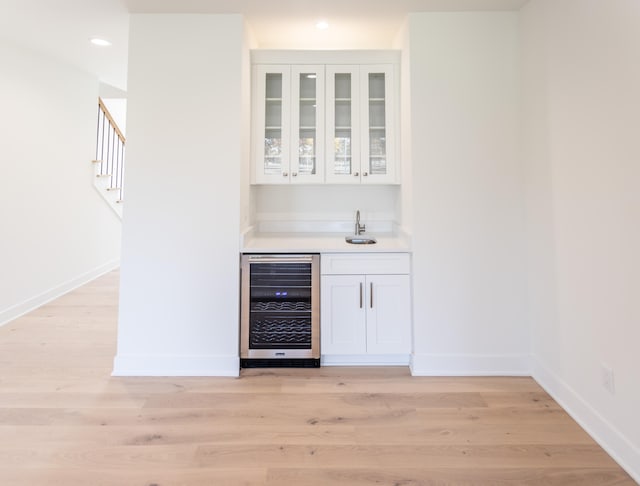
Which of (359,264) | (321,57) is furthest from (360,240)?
(321,57)

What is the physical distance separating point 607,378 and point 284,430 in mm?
1695

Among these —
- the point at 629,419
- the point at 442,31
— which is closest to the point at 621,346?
the point at 629,419

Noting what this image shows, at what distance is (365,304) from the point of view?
274 cm

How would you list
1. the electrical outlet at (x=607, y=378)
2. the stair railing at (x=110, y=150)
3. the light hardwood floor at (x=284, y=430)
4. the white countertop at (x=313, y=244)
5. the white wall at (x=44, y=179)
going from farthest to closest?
the stair railing at (x=110, y=150)
the white wall at (x=44, y=179)
the white countertop at (x=313, y=244)
the electrical outlet at (x=607, y=378)
the light hardwood floor at (x=284, y=430)

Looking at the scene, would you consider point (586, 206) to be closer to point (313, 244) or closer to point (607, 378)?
point (607, 378)

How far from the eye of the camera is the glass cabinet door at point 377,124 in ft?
9.84

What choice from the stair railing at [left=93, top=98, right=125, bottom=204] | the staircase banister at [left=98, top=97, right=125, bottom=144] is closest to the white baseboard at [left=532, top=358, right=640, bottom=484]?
the stair railing at [left=93, top=98, right=125, bottom=204]

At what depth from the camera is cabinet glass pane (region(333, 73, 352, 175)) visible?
120 inches

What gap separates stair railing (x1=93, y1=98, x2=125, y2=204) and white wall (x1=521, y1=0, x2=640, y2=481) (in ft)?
18.8

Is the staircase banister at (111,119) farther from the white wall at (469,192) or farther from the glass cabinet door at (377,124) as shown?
the white wall at (469,192)

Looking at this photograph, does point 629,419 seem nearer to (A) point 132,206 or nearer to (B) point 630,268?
(B) point 630,268

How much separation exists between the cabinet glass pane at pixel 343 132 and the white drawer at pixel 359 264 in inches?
30.1

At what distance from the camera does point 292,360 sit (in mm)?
2748

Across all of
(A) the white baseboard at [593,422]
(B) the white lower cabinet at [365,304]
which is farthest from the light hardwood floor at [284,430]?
(B) the white lower cabinet at [365,304]
